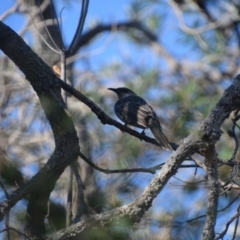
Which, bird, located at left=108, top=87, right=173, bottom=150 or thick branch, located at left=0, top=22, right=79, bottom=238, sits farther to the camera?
bird, located at left=108, top=87, right=173, bottom=150

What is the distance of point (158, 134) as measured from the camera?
14.5ft

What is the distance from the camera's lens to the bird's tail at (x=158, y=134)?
12.8ft

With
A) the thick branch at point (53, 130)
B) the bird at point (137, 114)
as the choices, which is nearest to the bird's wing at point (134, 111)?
the bird at point (137, 114)

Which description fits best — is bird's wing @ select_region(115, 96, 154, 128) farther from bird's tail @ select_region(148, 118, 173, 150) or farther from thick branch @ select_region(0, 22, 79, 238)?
thick branch @ select_region(0, 22, 79, 238)

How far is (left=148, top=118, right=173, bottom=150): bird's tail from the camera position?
3.91 m

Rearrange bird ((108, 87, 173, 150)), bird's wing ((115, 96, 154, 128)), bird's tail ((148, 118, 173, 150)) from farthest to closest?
bird's wing ((115, 96, 154, 128)), bird ((108, 87, 173, 150)), bird's tail ((148, 118, 173, 150))

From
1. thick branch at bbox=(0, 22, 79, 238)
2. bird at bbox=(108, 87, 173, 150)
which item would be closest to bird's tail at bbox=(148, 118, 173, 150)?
bird at bbox=(108, 87, 173, 150)

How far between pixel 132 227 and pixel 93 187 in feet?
2.14

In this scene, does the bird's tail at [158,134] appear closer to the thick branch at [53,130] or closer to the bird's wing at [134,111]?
the bird's wing at [134,111]

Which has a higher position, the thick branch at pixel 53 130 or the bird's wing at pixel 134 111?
the bird's wing at pixel 134 111

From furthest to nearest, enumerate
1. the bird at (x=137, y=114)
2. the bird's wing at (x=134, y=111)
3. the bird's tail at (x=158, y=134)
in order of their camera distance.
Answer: the bird's wing at (x=134, y=111) → the bird at (x=137, y=114) → the bird's tail at (x=158, y=134)

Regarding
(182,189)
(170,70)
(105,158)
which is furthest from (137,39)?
(182,189)

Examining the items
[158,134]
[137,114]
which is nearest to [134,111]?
[137,114]

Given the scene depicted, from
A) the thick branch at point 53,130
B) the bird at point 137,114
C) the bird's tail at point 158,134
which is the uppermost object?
the bird at point 137,114
